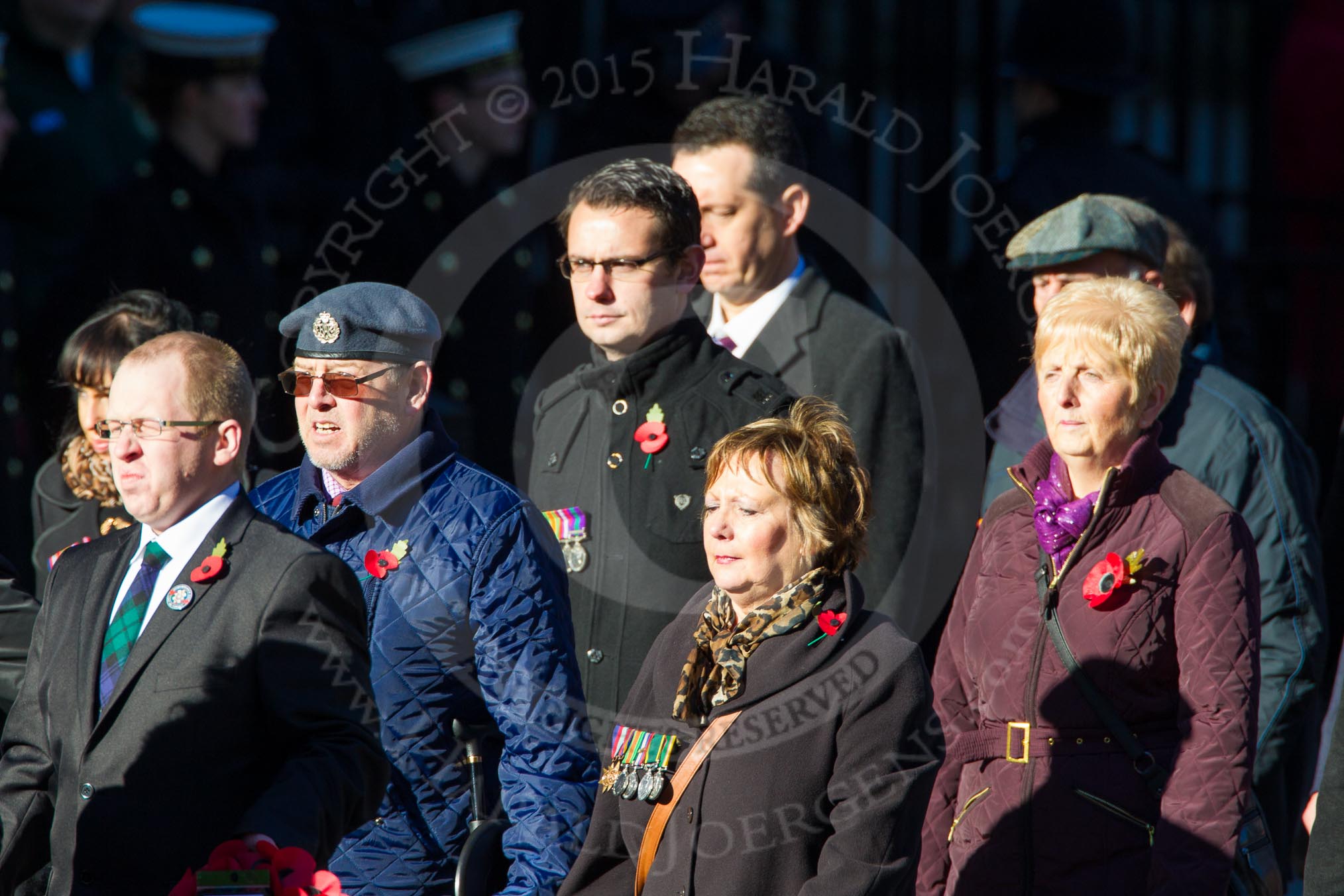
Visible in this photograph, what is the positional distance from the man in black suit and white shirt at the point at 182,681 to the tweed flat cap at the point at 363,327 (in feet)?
0.89

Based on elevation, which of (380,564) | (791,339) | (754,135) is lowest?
(380,564)

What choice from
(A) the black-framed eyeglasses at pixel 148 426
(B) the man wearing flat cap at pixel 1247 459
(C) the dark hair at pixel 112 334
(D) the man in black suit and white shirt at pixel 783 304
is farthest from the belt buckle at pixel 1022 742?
(C) the dark hair at pixel 112 334

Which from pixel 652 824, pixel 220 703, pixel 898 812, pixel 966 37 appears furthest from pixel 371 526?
pixel 966 37

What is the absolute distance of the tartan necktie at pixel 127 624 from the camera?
319 centimetres

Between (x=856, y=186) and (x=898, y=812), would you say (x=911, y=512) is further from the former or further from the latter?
(x=856, y=186)

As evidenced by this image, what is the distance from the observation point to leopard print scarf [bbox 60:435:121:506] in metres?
4.60

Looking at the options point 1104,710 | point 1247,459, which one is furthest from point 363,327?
point 1247,459

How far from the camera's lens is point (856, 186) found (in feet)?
23.0

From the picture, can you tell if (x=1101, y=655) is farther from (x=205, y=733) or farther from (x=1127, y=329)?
(x=205, y=733)

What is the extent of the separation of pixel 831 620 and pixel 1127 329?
3.39ft

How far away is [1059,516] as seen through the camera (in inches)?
145

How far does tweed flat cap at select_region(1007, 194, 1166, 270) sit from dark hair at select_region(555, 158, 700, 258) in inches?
37.3

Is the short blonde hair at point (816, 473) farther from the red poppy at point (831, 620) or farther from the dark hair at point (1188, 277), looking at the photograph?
the dark hair at point (1188, 277)

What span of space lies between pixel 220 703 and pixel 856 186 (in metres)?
4.45
